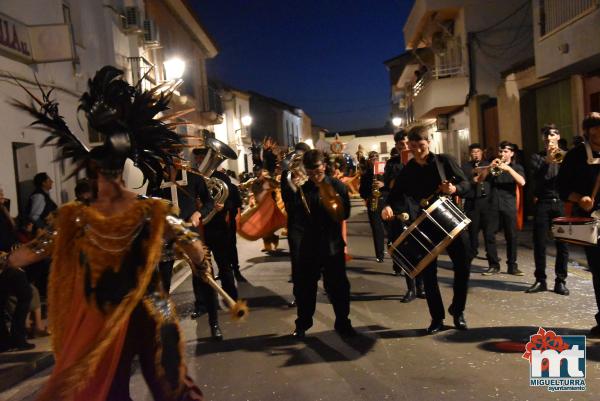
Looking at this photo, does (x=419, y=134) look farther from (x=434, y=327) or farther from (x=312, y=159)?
(x=434, y=327)

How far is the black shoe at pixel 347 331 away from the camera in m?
6.17

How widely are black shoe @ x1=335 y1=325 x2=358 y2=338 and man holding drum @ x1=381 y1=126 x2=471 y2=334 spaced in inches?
28.1

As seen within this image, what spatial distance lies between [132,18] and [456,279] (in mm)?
14669

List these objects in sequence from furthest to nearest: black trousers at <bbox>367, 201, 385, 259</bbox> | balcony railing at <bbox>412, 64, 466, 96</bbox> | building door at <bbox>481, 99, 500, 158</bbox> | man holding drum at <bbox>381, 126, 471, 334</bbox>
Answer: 1. balcony railing at <bbox>412, 64, 466, 96</bbox>
2. building door at <bbox>481, 99, 500, 158</bbox>
3. black trousers at <bbox>367, 201, 385, 259</bbox>
4. man holding drum at <bbox>381, 126, 471, 334</bbox>

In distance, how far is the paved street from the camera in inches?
184

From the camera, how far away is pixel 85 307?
3.34 meters

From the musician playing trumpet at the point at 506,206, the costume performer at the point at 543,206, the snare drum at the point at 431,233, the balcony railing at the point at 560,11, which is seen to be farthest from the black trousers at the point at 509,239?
the balcony railing at the point at 560,11

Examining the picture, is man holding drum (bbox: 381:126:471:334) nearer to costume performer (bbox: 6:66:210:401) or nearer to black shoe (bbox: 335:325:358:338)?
black shoe (bbox: 335:325:358:338)

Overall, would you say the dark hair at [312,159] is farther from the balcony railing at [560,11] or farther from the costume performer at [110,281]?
the balcony railing at [560,11]

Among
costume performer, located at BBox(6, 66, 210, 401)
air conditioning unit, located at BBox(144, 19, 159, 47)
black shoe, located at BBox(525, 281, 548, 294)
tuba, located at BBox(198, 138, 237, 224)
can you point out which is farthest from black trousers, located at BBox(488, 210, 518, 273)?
air conditioning unit, located at BBox(144, 19, 159, 47)

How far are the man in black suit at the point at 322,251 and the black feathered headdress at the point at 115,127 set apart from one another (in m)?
2.37

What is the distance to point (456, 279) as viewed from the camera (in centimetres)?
613

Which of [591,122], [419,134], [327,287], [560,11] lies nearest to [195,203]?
[327,287]

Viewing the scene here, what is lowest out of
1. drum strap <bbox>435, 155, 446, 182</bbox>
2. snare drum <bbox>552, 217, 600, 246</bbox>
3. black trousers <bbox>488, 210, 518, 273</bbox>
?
black trousers <bbox>488, 210, 518, 273</bbox>
